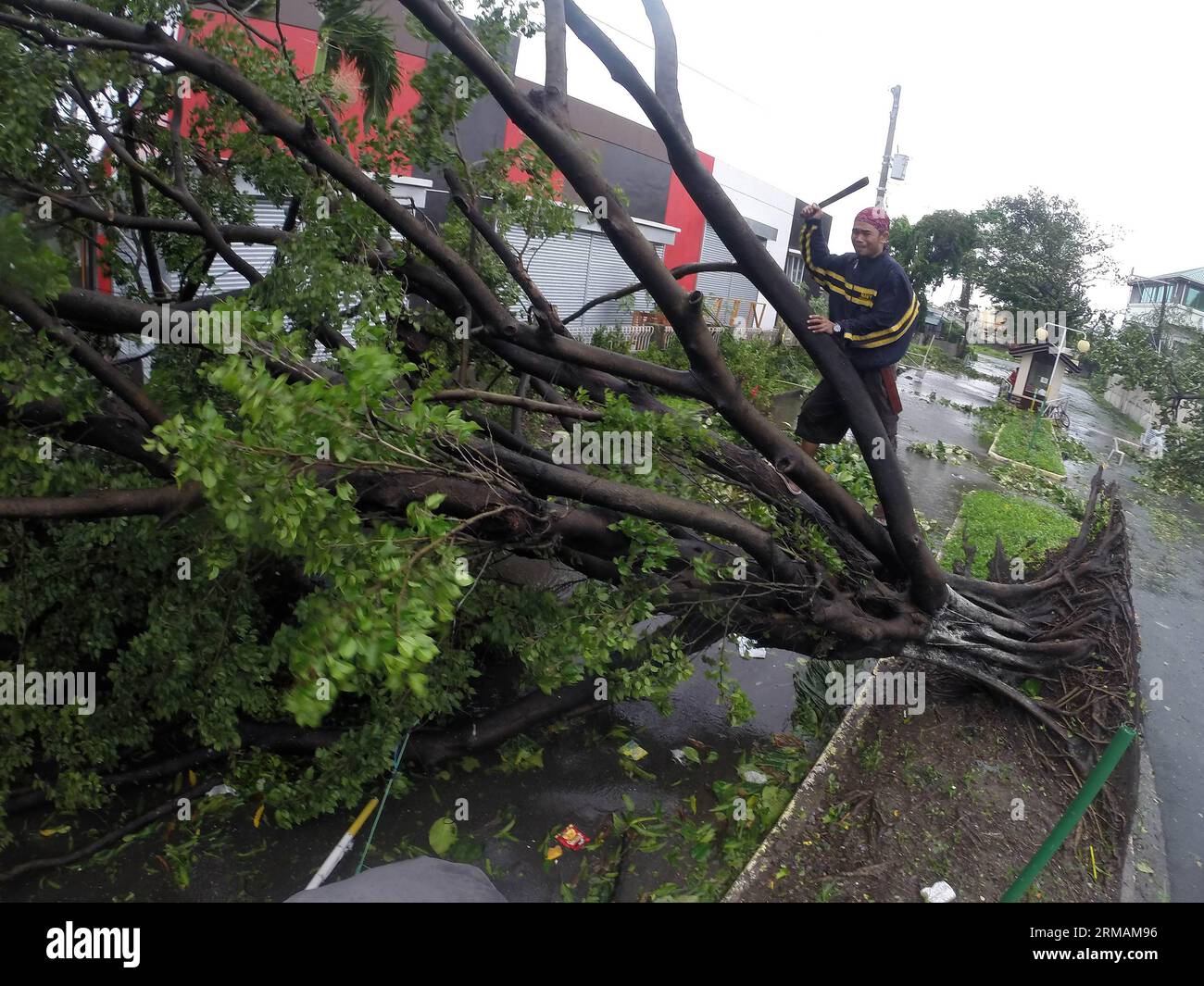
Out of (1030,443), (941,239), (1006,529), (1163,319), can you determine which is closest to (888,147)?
(1030,443)

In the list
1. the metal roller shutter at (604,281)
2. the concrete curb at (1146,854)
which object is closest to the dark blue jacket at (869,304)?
the concrete curb at (1146,854)

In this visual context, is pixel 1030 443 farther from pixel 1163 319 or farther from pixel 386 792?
pixel 386 792

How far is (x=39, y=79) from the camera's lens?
14.5ft

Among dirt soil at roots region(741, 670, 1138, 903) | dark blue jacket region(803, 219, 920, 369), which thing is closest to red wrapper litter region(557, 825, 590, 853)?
dirt soil at roots region(741, 670, 1138, 903)

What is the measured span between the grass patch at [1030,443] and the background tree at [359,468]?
10.4 metres

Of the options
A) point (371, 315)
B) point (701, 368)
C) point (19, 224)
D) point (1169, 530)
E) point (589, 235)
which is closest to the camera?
point (19, 224)

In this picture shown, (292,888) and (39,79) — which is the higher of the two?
(39,79)

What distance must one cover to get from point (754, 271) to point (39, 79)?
399 centimetres

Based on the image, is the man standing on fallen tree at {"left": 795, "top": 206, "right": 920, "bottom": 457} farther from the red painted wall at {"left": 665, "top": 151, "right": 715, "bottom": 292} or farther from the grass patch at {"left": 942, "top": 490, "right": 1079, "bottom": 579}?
the red painted wall at {"left": 665, "top": 151, "right": 715, "bottom": 292}

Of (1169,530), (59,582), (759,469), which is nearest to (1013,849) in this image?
(759,469)

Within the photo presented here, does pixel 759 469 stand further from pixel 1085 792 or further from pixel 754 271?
pixel 1085 792

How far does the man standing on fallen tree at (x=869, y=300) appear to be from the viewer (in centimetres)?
464

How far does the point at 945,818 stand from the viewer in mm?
5000

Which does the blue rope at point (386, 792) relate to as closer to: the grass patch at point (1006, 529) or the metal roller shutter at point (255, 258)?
the grass patch at point (1006, 529)
